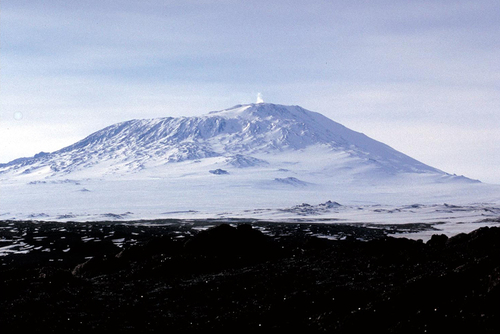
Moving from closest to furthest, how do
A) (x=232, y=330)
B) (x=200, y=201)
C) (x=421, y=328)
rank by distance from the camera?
1. (x=421, y=328)
2. (x=232, y=330)
3. (x=200, y=201)

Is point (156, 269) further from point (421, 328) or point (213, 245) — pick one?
point (421, 328)

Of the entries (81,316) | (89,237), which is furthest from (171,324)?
(89,237)

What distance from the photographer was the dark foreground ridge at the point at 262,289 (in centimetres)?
1548

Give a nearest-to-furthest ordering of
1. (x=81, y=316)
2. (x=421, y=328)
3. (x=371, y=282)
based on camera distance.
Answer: (x=421, y=328) < (x=81, y=316) < (x=371, y=282)

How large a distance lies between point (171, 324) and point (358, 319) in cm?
597

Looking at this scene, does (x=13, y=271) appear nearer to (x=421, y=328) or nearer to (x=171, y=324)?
(x=171, y=324)

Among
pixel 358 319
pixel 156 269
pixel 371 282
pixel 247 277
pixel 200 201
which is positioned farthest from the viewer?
pixel 200 201

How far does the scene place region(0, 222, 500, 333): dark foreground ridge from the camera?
1548 centimetres

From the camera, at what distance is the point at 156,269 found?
87.4 feet

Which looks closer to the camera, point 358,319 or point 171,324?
point 358,319

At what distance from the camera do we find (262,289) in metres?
21.4

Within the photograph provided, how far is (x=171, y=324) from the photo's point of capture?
17656 mm

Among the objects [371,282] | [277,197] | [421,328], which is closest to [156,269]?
[371,282]

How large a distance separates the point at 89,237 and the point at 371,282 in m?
40.3
